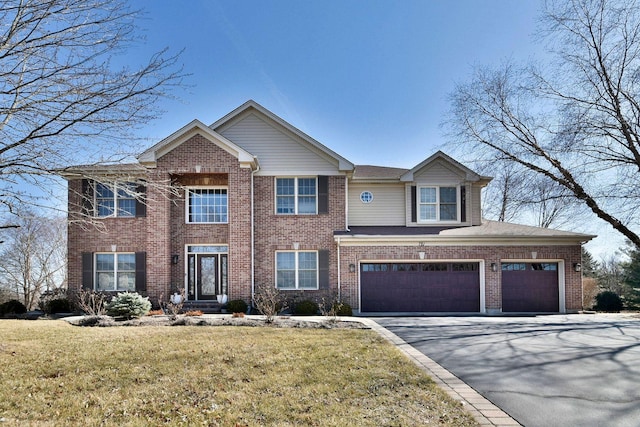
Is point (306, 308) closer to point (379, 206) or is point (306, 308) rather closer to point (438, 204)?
point (379, 206)

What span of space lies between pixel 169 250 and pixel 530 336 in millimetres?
12619

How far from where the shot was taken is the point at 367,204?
18.2m

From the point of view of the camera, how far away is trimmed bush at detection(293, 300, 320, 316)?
1521 cm

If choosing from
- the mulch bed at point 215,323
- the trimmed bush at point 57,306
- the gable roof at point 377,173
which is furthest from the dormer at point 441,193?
the trimmed bush at point 57,306

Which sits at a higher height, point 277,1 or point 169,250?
point 277,1

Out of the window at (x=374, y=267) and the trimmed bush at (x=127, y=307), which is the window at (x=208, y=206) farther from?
the window at (x=374, y=267)

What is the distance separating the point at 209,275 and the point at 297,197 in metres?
4.73

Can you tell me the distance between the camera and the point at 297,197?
1689cm

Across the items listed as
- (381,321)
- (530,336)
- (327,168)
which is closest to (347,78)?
(327,168)

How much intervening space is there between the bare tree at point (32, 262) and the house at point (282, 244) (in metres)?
15.9

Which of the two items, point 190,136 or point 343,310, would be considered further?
point 190,136

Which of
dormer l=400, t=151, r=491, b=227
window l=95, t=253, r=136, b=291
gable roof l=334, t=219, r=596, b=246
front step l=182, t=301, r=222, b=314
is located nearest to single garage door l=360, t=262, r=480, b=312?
gable roof l=334, t=219, r=596, b=246

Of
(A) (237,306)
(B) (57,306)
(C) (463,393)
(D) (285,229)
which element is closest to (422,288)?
(D) (285,229)

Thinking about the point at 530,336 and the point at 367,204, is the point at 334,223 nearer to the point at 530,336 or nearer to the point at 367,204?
the point at 367,204
